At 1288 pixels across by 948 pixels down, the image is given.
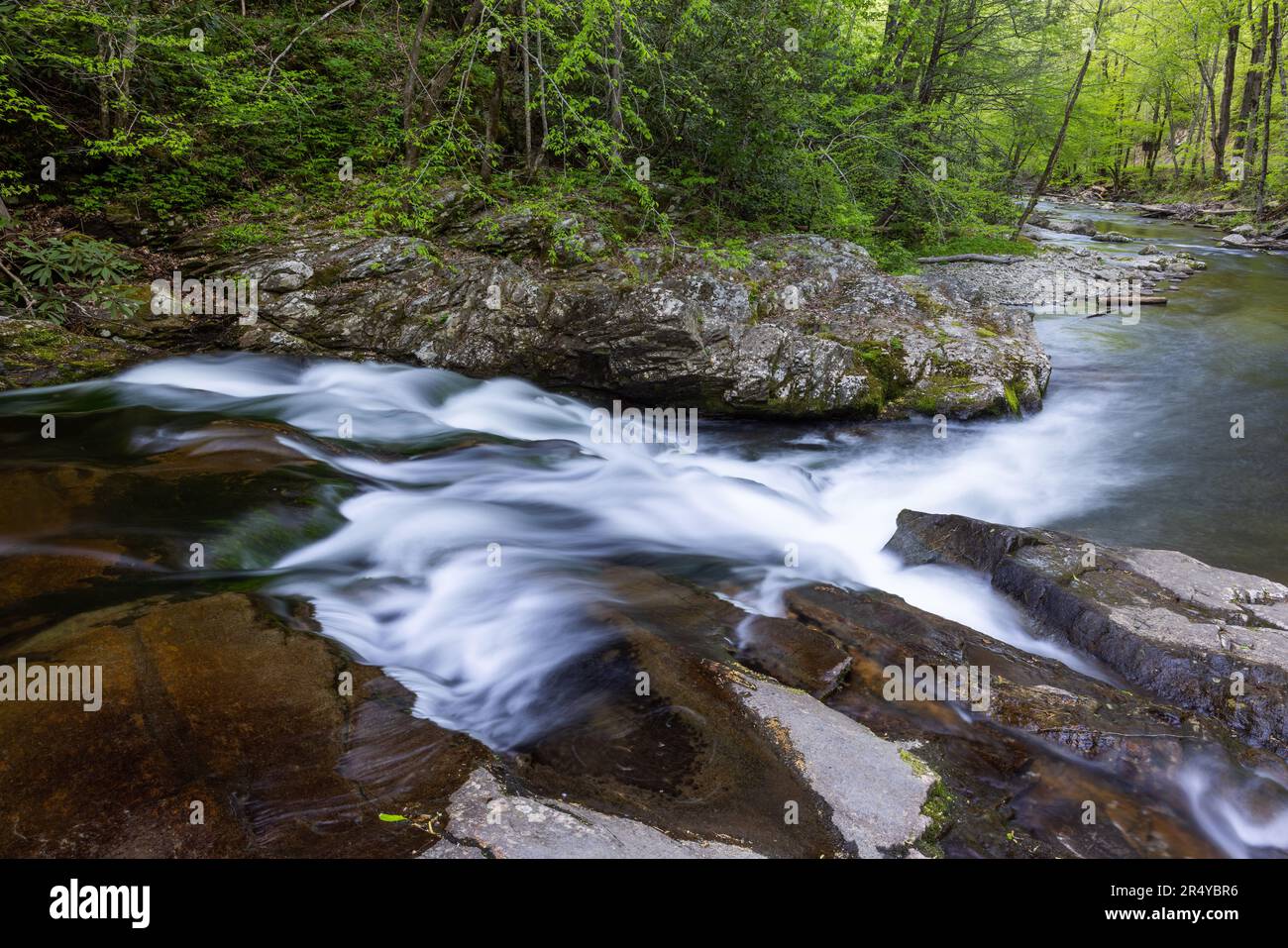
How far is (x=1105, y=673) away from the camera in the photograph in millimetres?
4301

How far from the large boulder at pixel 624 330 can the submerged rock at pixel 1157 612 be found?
134 inches

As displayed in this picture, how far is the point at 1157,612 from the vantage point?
448 cm

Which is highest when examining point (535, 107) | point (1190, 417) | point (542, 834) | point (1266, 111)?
point (1266, 111)

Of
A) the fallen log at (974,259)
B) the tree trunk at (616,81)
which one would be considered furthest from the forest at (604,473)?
the fallen log at (974,259)

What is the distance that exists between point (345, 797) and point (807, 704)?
2.12 metres

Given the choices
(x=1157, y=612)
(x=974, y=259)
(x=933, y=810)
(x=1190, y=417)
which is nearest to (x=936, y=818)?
(x=933, y=810)

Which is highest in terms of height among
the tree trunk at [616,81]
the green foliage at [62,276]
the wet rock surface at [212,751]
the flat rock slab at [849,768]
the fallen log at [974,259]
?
the tree trunk at [616,81]

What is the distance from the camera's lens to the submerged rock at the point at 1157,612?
387cm

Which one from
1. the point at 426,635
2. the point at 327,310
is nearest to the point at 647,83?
the point at 327,310

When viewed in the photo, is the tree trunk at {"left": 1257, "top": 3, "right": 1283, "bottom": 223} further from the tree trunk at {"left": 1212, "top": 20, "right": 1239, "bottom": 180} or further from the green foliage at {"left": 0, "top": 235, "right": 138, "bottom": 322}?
the green foliage at {"left": 0, "top": 235, "right": 138, "bottom": 322}

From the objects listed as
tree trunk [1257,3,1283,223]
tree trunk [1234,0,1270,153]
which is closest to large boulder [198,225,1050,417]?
tree trunk [1257,3,1283,223]

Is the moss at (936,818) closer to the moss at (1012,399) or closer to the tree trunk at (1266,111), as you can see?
the moss at (1012,399)

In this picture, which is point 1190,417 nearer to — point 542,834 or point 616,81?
point 616,81

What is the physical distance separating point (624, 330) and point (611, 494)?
96.9 inches
